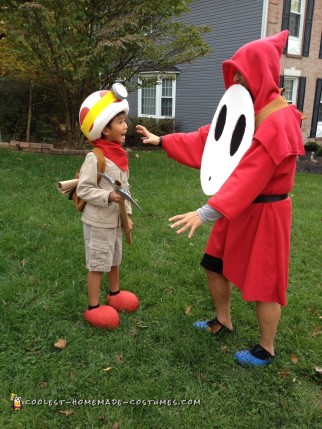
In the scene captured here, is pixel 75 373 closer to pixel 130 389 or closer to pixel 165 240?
pixel 130 389

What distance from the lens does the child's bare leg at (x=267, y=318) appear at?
99.7 inches

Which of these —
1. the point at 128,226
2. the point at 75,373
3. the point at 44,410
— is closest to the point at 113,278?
the point at 128,226

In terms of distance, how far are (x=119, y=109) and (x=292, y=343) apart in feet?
6.90

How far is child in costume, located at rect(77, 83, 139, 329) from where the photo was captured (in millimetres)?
2611

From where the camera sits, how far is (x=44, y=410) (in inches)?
88.3

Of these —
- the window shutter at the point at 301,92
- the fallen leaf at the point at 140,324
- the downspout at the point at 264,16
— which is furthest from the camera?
the window shutter at the point at 301,92

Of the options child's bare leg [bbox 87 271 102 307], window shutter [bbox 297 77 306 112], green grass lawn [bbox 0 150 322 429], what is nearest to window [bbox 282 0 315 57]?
window shutter [bbox 297 77 306 112]

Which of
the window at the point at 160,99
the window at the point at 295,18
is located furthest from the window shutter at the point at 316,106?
the window at the point at 160,99

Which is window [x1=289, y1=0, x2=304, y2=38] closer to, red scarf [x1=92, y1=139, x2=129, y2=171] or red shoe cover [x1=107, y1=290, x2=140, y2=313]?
red scarf [x1=92, y1=139, x2=129, y2=171]

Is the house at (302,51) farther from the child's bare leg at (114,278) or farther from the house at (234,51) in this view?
the child's bare leg at (114,278)

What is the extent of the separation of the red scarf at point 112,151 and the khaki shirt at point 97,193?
0.10 ft

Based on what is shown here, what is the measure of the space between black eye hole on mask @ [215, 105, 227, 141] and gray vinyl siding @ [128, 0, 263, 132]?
12.6m

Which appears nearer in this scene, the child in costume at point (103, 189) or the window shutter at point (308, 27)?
the child in costume at point (103, 189)

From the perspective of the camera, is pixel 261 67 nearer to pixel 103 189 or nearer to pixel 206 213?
pixel 206 213
